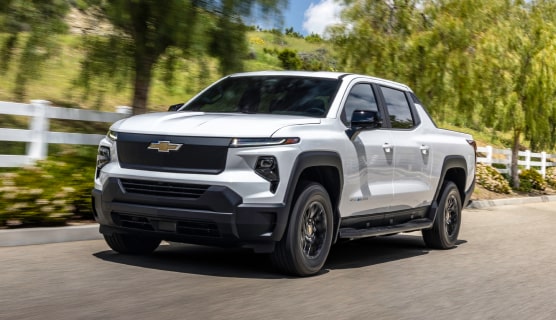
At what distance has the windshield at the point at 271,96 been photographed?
8.12 m

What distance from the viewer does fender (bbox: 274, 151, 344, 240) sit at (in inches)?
278

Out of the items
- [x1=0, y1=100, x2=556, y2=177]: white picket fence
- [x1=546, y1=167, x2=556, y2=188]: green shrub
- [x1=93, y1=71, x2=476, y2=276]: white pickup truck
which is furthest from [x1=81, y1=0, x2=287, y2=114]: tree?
[x1=546, y1=167, x2=556, y2=188]: green shrub

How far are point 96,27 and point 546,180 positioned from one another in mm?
22523

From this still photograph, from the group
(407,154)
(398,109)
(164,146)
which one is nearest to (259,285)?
(164,146)

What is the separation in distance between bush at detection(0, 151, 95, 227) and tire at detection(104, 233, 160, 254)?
1459 mm

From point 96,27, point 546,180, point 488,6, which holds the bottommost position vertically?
point 546,180

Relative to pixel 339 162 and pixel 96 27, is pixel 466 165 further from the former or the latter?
pixel 96 27

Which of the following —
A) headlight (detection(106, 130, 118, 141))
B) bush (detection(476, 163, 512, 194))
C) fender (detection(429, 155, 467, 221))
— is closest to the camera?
headlight (detection(106, 130, 118, 141))

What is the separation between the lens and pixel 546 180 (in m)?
31.8

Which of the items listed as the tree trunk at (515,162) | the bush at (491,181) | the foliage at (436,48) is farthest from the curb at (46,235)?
the tree trunk at (515,162)

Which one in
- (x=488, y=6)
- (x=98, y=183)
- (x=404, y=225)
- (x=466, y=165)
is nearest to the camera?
(x=98, y=183)

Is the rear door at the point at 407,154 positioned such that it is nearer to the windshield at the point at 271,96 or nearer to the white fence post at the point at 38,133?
the windshield at the point at 271,96

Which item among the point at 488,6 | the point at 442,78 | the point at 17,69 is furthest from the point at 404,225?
the point at 488,6

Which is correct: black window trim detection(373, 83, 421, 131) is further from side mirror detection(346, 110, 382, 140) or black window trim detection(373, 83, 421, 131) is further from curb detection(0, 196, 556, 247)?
curb detection(0, 196, 556, 247)
